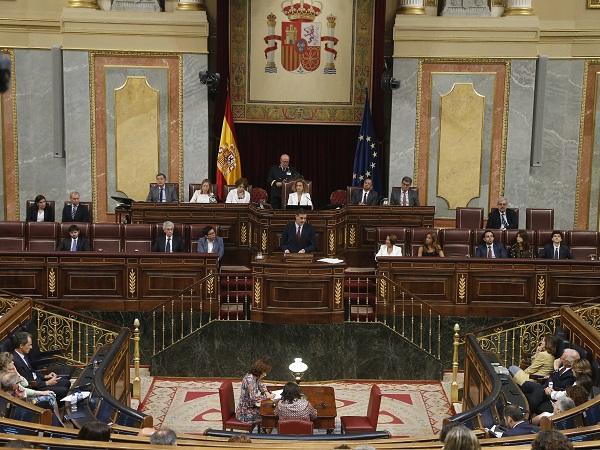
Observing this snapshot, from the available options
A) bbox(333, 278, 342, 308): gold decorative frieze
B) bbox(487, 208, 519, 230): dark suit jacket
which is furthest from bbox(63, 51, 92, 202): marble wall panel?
bbox(487, 208, 519, 230): dark suit jacket

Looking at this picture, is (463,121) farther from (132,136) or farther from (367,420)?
(367,420)

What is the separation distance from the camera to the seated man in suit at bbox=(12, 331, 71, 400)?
367 inches

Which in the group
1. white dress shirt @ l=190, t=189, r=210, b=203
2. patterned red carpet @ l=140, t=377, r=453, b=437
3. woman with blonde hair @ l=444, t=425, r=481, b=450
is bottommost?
patterned red carpet @ l=140, t=377, r=453, b=437

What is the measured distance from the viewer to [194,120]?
636 inches

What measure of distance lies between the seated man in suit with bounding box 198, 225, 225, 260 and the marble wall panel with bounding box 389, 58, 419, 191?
177 inches

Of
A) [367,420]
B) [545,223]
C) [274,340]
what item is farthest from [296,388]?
[545,223]

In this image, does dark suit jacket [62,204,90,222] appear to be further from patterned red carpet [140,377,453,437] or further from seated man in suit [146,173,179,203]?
patterned red carpet [140,377,453,437]

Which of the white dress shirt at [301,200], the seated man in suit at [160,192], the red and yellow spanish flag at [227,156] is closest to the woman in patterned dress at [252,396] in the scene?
the white dress shirt at [301,200]

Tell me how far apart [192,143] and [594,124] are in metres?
6.82

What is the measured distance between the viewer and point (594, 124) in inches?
659

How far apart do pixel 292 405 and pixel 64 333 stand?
4021 mm

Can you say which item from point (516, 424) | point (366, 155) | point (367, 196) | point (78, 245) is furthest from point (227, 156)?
point (516, 424)

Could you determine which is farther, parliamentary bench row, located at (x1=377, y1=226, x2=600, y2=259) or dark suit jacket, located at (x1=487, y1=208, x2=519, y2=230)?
dark suit jacket, located at (x1=487, y1=208, x2=519, y2=230)

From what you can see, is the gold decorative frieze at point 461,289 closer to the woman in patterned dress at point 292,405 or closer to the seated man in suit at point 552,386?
the seated man in suit at point 552,386
